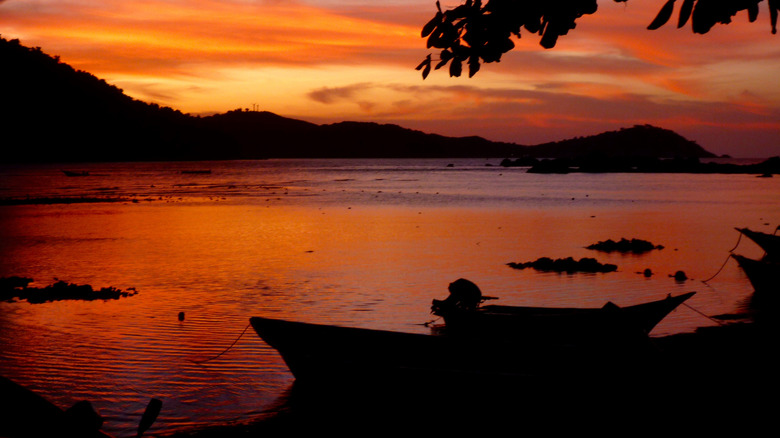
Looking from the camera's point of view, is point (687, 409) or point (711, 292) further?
point (711, 292)

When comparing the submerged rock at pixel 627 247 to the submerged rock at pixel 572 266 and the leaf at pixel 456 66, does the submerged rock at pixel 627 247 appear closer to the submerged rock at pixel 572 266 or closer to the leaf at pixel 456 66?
the submerged rock at pixel 572 266

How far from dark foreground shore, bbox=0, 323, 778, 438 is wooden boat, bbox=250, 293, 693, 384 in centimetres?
10

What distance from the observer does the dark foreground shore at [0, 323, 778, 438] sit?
314 inches

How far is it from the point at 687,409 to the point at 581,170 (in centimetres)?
12849

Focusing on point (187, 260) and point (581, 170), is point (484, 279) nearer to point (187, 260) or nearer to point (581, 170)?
point (187, 260)

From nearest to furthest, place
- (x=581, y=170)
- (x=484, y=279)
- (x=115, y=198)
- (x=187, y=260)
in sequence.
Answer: (x=484, y=279)
(x=187, y=260)
(x=115, y=198)
(x=581, y=170)

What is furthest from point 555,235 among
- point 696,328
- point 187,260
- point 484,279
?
point 696,328

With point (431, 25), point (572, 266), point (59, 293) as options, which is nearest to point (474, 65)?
point (431, 25)

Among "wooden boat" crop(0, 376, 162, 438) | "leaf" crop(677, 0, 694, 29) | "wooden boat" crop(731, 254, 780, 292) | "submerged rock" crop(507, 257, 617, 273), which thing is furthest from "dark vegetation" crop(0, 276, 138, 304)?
"leaf" crop(677, 0, 694, 29)

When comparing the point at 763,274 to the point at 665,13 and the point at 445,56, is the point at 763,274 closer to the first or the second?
the point at 445,56

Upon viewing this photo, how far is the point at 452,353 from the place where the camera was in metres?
8.71

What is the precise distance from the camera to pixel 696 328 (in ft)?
43.9

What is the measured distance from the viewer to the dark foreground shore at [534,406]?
796 cm

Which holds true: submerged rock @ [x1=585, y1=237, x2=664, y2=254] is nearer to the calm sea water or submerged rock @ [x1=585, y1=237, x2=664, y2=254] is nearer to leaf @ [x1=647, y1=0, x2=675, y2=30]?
the calm sea water
